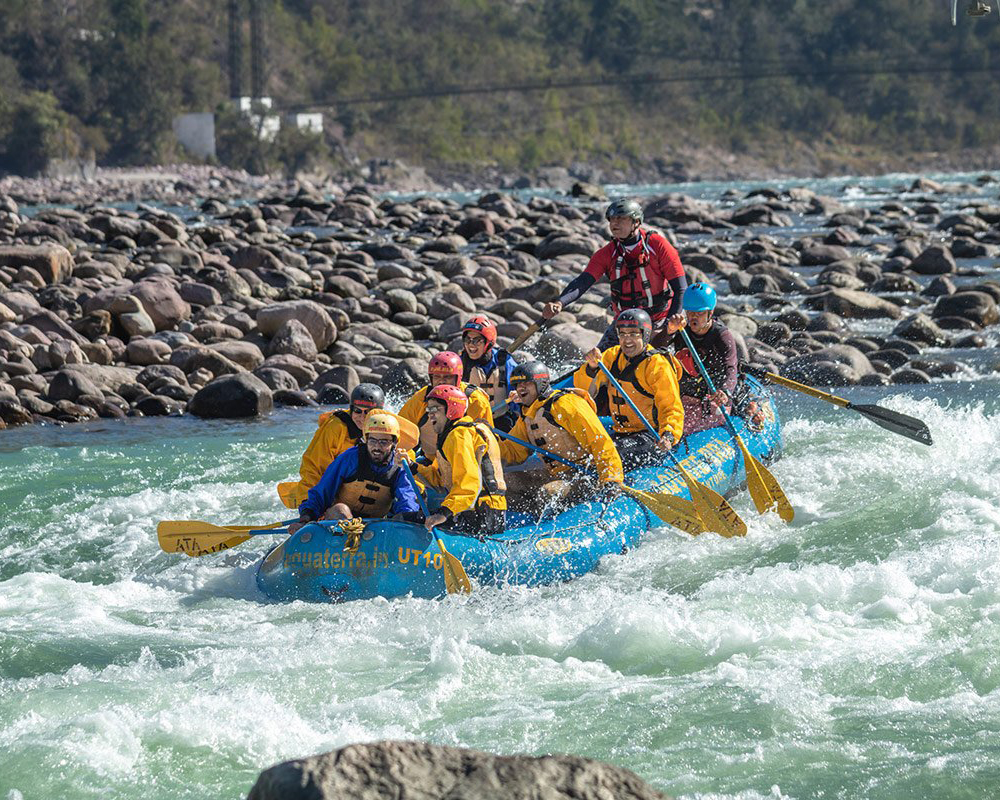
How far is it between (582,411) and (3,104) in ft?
212

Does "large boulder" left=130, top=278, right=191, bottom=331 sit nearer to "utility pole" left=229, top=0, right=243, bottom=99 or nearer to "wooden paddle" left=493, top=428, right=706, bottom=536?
"wooden paddle" left=493, top=428, right=706, bottom=536

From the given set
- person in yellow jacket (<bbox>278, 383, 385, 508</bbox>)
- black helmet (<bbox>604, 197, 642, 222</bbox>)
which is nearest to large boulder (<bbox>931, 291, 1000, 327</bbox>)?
black helmet (<bbox>604, 197, 642, 222</bbox>)

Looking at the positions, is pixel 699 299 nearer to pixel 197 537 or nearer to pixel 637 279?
pixel 637 279

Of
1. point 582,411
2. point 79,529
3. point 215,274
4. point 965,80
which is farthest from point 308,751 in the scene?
point 965,80

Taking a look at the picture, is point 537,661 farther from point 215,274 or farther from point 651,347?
point 215,274

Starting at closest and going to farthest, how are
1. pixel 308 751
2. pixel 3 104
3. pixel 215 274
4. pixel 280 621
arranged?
pixel 308 751 → pixel 280 621 → pixel 215 274 → pixel 3 104

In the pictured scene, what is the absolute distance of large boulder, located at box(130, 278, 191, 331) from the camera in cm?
1717

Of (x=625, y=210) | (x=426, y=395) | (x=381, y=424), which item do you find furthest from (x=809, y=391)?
(x=381, y=424)

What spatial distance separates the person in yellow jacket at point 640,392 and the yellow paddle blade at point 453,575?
212 centimetres

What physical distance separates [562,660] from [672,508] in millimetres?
2206

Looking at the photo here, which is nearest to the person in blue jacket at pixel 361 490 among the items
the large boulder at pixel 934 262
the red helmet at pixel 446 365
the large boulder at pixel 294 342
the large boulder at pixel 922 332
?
the red helmet at pixel 446 365

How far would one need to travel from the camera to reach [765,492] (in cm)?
1009

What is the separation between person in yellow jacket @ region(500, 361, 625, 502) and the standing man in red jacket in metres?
1.70

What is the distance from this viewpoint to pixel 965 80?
110 meters
